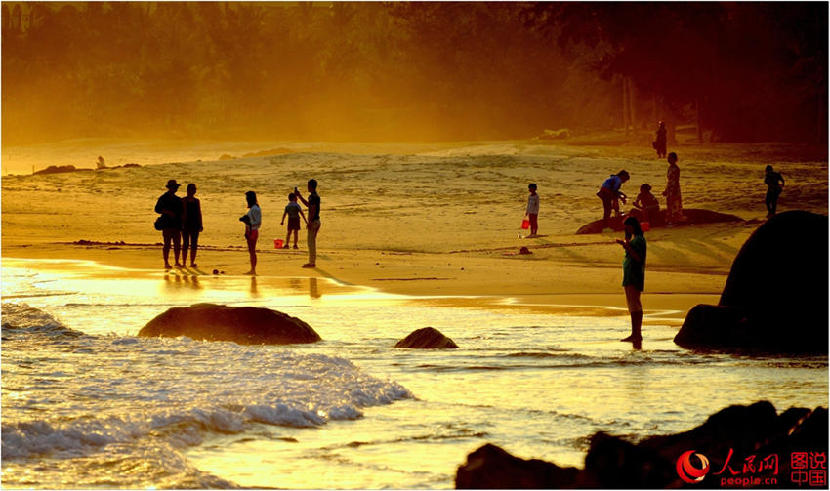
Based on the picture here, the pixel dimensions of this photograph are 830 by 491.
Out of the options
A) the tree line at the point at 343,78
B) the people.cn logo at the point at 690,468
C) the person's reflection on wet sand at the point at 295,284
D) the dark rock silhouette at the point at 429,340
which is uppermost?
the tree line at the point at 343,78

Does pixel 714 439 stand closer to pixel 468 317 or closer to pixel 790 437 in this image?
pixel 790 437

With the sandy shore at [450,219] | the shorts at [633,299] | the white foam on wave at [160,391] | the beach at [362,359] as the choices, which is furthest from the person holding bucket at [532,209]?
the white foam on wave at [160,391]

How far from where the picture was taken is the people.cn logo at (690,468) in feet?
23.8

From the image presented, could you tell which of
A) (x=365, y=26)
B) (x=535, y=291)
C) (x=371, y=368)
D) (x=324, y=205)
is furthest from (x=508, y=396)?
(x=365, y=26)

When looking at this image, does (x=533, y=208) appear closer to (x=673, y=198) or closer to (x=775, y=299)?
(x=673, y=198)

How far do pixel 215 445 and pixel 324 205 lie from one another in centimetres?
2884

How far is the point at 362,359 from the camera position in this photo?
499 inches

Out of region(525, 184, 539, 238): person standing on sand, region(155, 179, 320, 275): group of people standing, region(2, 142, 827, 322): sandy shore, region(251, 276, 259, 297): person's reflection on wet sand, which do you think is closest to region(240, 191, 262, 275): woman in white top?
region(155, 179, 320, 275): group of people standing

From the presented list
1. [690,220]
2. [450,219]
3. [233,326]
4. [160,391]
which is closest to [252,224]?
[233,326]

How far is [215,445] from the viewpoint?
9.27 meters

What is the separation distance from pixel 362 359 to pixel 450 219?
21389 mm

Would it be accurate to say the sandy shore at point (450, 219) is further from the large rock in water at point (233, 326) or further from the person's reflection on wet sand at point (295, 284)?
the large rock in water at point (233, 326)

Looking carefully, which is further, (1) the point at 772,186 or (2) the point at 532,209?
(1) the point at 772,186

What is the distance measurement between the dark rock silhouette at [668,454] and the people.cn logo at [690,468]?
0.04 metres
